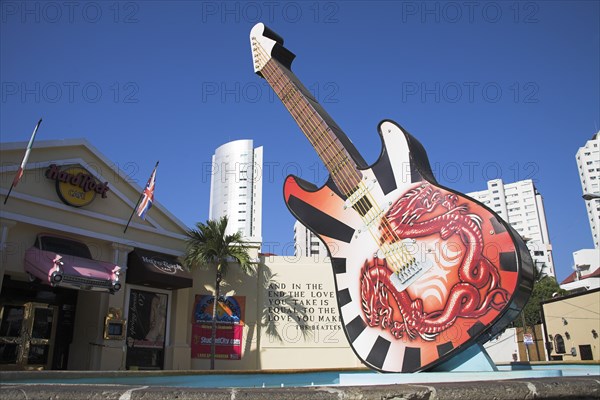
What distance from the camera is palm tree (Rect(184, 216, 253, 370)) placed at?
20.0 meters

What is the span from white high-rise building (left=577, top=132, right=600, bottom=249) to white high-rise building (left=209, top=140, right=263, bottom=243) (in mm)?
72879

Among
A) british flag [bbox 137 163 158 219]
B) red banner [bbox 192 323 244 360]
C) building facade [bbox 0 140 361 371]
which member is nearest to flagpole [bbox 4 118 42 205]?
building facade [bbox 0 140 361 371]

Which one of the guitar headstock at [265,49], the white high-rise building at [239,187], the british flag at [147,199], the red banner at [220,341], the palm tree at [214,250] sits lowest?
the red banner at [220,341]

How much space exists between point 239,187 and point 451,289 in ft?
331

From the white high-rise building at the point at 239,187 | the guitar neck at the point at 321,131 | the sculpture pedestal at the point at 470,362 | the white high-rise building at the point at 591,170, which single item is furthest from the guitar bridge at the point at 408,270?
the white high-rise building at the point at 591,170

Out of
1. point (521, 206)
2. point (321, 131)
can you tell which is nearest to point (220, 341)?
point (321, 131)

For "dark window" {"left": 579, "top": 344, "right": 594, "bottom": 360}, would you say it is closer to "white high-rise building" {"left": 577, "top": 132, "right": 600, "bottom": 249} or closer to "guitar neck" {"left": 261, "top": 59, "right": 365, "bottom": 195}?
"guitar neck" {"left": 261, "top": 59, "right": 365, "bottom": 195}

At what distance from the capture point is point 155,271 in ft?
59.7

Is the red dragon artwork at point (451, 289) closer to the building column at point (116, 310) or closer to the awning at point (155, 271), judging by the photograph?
the awning at point (155, 271)

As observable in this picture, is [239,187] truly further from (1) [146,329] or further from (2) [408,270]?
(2) [408,270]

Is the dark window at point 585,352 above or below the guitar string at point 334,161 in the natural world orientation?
below

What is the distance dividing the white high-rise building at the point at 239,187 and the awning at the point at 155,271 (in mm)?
78175

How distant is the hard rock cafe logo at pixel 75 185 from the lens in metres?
16.5

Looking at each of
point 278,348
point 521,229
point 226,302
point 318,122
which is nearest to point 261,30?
point 318,122
